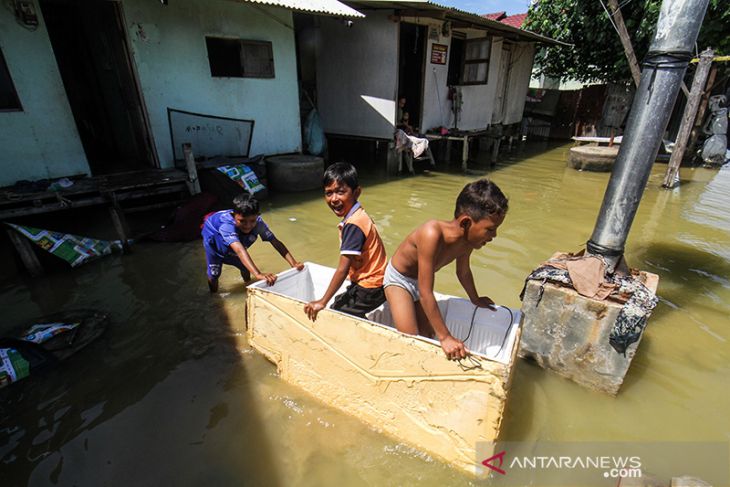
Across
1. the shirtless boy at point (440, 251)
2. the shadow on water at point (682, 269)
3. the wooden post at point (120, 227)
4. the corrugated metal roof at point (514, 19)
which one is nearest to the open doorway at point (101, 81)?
the wooden post at point (120, 227)

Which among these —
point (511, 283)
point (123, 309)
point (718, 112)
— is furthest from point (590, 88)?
point (123, 309)

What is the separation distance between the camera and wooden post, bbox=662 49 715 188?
25.1 ft

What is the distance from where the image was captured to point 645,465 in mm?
2322

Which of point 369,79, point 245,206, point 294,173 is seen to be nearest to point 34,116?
point 294,173

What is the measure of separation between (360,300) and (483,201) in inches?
46.0

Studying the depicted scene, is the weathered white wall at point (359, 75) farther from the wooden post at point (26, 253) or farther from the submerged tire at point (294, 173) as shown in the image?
the wooden post at point (26, 253)

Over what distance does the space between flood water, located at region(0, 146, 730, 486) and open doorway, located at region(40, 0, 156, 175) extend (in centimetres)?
329

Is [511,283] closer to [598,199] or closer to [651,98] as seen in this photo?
[651,98]

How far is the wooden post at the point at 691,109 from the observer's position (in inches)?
301

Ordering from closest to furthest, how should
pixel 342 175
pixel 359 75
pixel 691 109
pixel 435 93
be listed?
pixel 342 175 < pixel 691 109 < pixel 359 75 < pixel 435 93

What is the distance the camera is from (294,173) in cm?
776

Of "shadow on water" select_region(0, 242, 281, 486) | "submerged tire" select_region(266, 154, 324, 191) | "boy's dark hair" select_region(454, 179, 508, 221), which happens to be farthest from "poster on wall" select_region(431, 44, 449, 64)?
"boy's dark hair" select_region(454, 179, 508, 221)

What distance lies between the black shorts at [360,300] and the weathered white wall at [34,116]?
587 centimetres

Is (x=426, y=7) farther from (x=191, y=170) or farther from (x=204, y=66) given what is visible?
(x=191, y=170)
